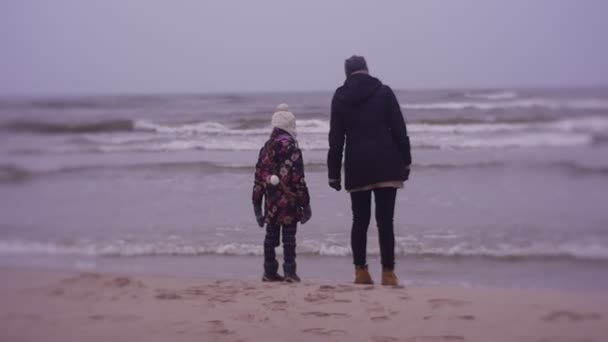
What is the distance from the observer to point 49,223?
24.0 ft

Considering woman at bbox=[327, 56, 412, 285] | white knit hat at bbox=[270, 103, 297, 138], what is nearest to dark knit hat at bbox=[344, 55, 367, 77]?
woman at bbox=[327, 56, 412, 285]

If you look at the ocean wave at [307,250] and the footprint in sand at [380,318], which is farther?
the ocean wave at [307,250]

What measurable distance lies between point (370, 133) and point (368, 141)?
0.20 feet

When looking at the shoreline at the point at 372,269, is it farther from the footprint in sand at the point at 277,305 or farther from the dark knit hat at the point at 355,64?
the dark knit hat at the point at 355,64

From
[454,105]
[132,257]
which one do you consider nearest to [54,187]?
[132,257]

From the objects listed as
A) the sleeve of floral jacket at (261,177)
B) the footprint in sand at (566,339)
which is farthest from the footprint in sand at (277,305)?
the footprint in sand at (566,339)

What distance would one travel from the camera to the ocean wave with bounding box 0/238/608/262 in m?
6.01

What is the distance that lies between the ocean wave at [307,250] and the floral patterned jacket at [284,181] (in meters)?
1.30

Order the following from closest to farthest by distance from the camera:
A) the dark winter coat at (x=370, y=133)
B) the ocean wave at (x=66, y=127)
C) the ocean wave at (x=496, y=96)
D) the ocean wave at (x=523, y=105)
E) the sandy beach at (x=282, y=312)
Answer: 1. the sandy beach at (x=282, y=312)
2. the dark winter coat at (x=370, y=133)
3. the ocean wave at (x=66, y=127)
4. the ocean wave at (x=523, y=105)
5. the ocean wave at (x=496, y=96)

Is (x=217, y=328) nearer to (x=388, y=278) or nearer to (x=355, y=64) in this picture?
(x=388, y=278)

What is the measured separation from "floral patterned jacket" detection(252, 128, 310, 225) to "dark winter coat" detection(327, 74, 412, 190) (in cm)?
59

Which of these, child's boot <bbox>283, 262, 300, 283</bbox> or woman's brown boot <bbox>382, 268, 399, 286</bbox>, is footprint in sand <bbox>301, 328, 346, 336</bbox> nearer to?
woman's brown boot <bbox>382, 268, 399, 286</bbox>

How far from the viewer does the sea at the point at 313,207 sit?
19.3ft

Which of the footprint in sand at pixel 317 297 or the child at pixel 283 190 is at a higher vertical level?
the child at pixel 283 190
